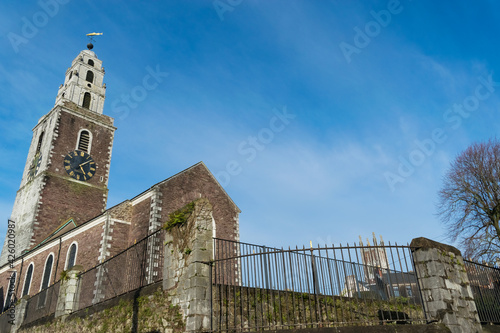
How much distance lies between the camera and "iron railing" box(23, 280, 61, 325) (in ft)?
48.5

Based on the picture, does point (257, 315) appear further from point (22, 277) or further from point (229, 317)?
point (22, 277)

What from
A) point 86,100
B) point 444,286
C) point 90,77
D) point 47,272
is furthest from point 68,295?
→ point 90,77

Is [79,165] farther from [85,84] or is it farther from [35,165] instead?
[85,84]

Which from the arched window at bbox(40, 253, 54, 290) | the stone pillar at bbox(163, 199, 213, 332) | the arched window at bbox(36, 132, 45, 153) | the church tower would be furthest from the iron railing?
the arched window at bbox(36, 132, 45, 153)

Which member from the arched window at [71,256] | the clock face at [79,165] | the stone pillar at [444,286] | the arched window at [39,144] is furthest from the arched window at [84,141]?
the stone pillar at [444,286]

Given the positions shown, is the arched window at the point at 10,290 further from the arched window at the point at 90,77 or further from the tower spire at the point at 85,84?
the arched window at the point at 90,77

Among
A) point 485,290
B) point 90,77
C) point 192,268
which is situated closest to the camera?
point 192,268

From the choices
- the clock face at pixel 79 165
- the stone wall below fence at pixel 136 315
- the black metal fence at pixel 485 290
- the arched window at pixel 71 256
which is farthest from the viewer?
the clock face at pixel 79 165

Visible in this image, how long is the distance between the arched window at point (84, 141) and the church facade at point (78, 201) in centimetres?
9

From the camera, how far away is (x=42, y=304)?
15852 millimetres

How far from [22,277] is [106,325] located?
74.9ft

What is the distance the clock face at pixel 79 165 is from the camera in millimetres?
33625

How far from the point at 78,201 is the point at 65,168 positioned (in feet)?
10.5

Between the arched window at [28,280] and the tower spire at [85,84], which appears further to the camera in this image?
the tower spire at [85,84]
